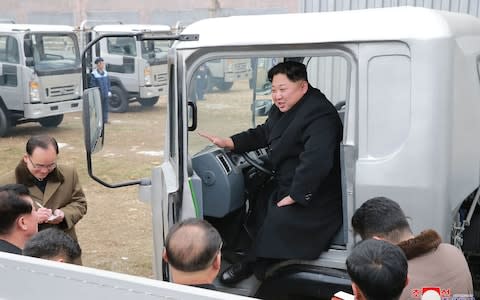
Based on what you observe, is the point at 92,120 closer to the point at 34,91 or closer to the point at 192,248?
the point at 192,248

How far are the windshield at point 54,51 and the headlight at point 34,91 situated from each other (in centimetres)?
40

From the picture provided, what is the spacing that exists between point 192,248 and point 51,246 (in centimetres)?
62

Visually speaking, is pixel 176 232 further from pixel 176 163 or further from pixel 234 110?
pixel 234 110

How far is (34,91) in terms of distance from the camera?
12352 mm

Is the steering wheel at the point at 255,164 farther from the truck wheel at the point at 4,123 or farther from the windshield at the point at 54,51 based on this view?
the windshield at the point at 54,51

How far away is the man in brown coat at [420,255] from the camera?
2.39 metres

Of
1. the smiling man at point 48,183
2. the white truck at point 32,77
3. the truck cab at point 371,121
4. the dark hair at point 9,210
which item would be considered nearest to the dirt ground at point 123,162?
the truck cab at point 371,121

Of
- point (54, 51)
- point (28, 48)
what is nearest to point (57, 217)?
point (28, 48)

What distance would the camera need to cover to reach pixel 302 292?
333 centimetres

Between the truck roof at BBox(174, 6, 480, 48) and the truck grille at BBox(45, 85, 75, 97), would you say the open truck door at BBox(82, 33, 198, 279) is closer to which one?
the truck roof at BBox(174, 6, 480, 48)

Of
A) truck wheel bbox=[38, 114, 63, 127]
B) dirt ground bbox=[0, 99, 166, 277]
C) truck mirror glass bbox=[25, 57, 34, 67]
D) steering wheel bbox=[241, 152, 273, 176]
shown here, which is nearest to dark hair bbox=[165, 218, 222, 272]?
steering wheel bbox=[241, 152, 273, 176]

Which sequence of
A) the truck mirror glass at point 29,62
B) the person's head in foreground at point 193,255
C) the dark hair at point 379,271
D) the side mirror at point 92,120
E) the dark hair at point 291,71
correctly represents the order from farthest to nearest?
1. the truck mirror glass at point 29,62
2. the dark hair at point 291,71
3. the side mirror at point 92,120
4. the person's head in foreground at point 193,255
5. the dark hair at point 379,271

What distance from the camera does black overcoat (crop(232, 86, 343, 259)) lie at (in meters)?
3.20

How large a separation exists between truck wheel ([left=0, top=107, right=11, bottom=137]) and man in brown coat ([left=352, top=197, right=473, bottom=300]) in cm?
1111
